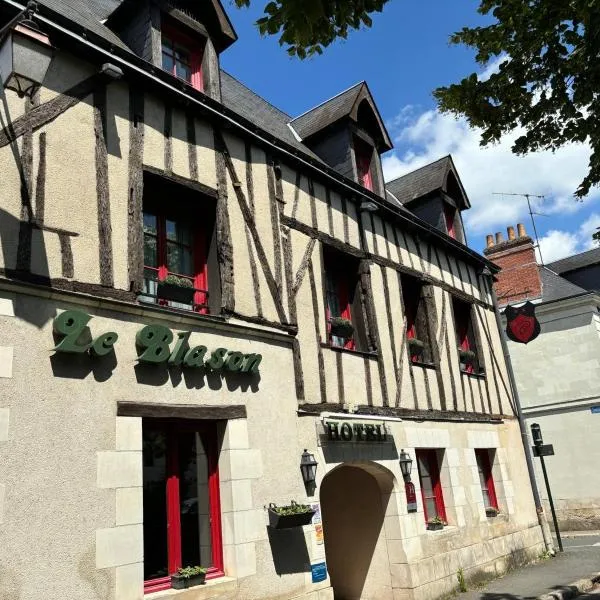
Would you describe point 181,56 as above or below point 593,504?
above

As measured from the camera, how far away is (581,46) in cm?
527

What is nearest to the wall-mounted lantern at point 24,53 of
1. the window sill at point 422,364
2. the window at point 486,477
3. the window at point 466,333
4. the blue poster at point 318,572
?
the blue poster at point 318,572

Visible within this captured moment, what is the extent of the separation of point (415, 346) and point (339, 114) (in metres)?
3.71

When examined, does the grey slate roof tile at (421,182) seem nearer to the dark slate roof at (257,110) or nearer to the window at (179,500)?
the dark slate roof at (257,110)

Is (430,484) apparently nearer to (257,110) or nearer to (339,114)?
(339,114)

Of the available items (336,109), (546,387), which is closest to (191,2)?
(336,109)

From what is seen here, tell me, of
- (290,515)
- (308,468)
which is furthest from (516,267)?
(290,515)

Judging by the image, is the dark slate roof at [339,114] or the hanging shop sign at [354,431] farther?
the dark slate roof at [339,114]

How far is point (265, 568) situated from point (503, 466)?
A: 6244 mm

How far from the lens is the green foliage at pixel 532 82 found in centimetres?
516

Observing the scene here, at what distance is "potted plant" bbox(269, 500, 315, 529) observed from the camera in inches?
215

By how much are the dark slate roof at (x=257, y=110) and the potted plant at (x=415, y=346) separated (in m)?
2.96

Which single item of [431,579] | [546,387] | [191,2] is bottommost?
[431,579]

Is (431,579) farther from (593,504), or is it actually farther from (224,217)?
(593,504)
